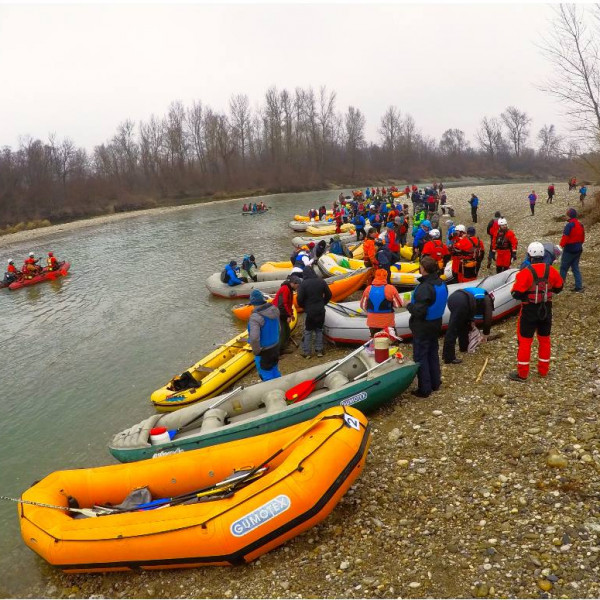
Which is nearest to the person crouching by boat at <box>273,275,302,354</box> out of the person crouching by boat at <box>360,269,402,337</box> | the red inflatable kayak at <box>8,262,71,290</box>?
the person crouching by boat at <box>360,269,402,337</box>

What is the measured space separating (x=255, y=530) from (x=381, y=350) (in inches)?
101

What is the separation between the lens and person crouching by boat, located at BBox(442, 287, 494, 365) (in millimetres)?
5780

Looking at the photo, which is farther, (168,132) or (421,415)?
(168,132)

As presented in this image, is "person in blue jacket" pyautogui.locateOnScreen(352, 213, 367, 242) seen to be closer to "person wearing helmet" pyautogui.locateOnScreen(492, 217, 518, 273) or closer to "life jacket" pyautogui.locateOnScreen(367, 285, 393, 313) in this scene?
"person wearing helmet" pyautogui.locateOnScreen(492, 217, 518, 273)

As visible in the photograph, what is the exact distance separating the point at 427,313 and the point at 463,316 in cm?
118

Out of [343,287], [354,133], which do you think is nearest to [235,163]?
[354,133]

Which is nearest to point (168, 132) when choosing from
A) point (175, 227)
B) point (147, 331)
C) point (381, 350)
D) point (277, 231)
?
point (175, 227)

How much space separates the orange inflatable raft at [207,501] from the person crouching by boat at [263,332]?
5.47 ft

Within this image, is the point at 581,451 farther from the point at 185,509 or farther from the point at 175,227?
the point at 175,227

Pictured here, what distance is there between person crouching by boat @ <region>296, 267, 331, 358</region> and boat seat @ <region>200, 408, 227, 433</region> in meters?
2.27

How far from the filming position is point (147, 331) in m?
10.6

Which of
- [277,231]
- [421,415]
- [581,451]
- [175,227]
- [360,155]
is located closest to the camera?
[581,451]

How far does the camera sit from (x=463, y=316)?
19.3 ft

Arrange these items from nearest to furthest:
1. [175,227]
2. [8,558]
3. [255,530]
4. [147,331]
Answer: [255,530], [8,558], [147,331], [175,227]
